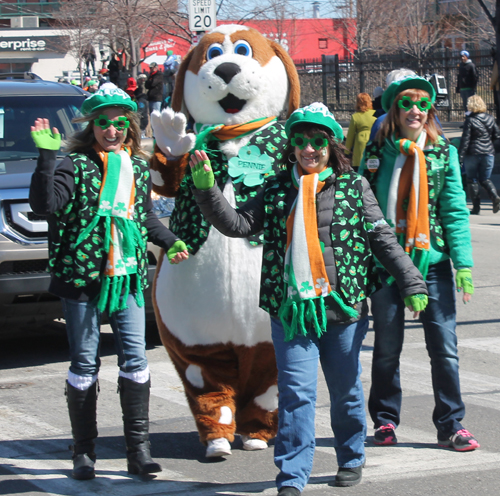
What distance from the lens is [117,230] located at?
4180 mm

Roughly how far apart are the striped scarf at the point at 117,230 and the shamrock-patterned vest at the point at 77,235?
0.03 m

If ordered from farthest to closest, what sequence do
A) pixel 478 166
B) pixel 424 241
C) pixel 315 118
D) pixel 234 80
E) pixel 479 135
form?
pixel 478 166
pixel 479 135
pixel 234 80
pixel 424 241
pixel 315 118

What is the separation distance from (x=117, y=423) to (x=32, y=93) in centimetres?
368

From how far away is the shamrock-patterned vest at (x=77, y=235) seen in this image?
13.4ft

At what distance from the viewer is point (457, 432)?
4.52m

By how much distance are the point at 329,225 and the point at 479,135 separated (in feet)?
33.3

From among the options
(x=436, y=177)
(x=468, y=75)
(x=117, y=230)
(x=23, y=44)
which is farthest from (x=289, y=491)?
(x=23, y=44)

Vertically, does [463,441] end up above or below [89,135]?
below

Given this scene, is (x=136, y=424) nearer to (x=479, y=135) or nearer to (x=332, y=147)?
(x=332, y=147)

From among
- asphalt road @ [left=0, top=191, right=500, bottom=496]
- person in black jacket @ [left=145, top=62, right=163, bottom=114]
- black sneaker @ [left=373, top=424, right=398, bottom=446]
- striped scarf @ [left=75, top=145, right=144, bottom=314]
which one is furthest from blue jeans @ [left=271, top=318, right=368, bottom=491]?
person in black jacket @ [left=145, top=62, right=163, bottom=114]

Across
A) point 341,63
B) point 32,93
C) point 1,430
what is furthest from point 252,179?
point 341,63

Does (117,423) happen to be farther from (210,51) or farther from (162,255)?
(210,51)

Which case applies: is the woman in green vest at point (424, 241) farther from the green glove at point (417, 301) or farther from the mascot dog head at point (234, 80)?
the mascot dog head at point (234, 80)

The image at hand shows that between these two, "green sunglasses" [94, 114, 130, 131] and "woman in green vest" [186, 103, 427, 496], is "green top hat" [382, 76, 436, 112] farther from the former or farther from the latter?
"green sunglasses" [94, 114, 130, 131]
